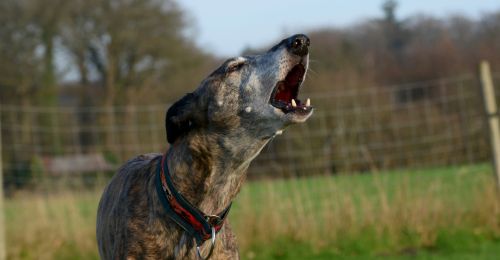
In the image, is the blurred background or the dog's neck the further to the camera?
the blurred background

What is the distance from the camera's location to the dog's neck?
3830 mm

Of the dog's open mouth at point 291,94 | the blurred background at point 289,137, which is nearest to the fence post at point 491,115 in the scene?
the blurred background at point 289,137

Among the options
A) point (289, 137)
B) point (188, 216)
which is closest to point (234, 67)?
point (188, 216)

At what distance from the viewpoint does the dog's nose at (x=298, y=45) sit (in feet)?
12.0

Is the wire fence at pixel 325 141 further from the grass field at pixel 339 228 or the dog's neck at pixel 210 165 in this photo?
the dog's neck at pixel 210 165

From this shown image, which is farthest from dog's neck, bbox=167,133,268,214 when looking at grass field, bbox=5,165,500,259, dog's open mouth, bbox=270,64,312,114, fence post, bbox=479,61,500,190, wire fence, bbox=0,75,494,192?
wire fence, bbox=0,75,494,192

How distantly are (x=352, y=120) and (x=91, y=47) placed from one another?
14917 millimetres

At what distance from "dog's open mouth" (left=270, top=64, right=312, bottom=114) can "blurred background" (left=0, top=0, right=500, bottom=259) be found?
89 centimetres

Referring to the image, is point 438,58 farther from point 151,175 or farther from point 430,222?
point 151,175

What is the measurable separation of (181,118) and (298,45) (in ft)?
2.20

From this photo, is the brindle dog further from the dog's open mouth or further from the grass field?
the grass field

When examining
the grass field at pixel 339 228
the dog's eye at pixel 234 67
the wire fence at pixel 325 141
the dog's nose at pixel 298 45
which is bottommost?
the grass field at pixel 339 228

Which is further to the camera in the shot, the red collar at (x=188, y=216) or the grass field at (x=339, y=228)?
the grass field at (x=339, y=228)

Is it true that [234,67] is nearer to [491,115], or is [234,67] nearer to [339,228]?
[339,228]
